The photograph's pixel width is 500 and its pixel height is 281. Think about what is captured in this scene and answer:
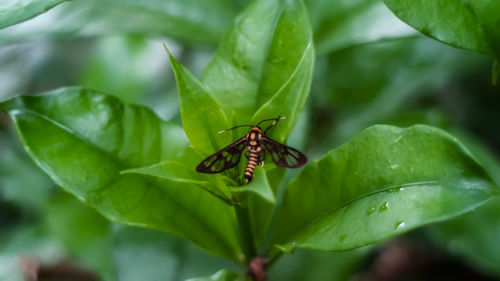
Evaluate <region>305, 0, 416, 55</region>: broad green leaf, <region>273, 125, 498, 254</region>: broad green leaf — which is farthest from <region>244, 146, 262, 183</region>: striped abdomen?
<region>305, 0, 416, 55</region>: broad green leaf

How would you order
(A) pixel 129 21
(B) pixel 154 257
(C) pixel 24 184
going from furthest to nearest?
(C) pixel 24 184 → (A) pixel 129 21 → (B) pixel 154 257

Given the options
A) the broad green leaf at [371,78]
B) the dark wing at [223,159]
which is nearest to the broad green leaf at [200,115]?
the dark wing at [223,159]

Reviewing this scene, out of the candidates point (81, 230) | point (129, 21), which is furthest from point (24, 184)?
point (129, 21)

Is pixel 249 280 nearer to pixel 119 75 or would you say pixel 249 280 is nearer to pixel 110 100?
pixel 110 100

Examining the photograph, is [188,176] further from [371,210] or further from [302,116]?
[302,116]

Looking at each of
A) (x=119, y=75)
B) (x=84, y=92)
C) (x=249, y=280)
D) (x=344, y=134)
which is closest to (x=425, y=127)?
(x=249, y=280)

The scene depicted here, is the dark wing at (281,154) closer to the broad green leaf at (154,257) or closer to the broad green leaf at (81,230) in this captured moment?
the broad green leaf at (154,257)
